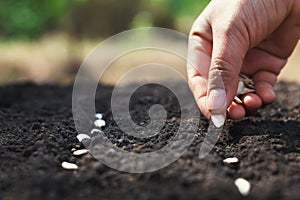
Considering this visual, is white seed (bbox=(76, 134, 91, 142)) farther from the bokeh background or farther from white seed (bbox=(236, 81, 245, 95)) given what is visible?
the bokeh background

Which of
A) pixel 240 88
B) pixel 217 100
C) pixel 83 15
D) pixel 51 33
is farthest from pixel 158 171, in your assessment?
pixel 51 33

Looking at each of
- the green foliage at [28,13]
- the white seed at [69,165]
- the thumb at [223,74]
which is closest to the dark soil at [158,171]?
the white seed at [69,165]

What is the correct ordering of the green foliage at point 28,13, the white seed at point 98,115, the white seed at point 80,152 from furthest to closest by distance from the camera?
the green foliage at point 28,13, the white seed at point 98,115, the white seed at point 80,152

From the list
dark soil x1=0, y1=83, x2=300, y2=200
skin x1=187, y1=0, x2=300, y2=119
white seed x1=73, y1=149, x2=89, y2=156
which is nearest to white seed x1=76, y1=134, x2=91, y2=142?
dark soil x1=0, y1=83, x2=300, y2=200

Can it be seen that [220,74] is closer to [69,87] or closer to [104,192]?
[104,192]

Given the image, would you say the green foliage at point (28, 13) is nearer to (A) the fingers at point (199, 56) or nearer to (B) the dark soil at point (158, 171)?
(B) the dark soil at point (158, 171)

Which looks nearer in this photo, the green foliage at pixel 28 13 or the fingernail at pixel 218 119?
the fingernail at pixel 218 119

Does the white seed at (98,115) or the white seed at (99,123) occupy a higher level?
the white seed at (99,123)
